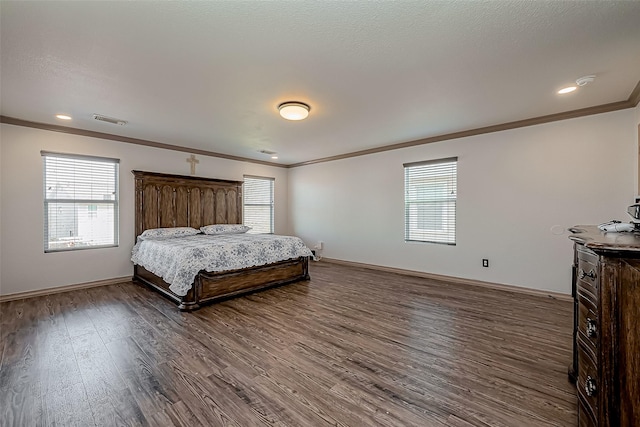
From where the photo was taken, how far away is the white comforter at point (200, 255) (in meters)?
3.44

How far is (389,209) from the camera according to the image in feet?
18.0

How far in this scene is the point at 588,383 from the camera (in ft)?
4.56

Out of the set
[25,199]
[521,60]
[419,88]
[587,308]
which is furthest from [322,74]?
[25,199]

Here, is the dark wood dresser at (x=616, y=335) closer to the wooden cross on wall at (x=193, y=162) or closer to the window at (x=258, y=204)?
the wooden cross on wall at (x=193, y=162)

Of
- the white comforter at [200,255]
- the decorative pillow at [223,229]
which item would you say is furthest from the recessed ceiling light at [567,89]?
the decorative pillow at [223,229]

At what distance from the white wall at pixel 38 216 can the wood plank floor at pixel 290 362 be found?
488 millimetres

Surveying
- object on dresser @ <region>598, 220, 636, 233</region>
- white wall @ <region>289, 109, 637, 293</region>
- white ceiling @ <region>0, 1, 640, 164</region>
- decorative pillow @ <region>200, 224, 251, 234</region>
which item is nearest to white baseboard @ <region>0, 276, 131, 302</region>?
decorative pillow @ <region>200, 224, 251, 234</region>

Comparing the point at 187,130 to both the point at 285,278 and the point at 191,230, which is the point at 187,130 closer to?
the point at 191,230

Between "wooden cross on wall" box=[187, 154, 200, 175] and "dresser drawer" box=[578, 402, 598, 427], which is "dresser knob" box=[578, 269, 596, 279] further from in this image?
"wooden cross on wall" box=[187, 154, 200, 175]

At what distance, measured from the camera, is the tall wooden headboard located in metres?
4.92

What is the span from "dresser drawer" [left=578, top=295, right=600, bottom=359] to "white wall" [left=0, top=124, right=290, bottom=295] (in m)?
5.80

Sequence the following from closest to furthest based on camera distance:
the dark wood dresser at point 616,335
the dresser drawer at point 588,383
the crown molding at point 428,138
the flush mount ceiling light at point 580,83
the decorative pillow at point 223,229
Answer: the dark wood dresser at point 616,335, the dresser drawer at point 588,383, the flush mount ceiling light at point 580,83, the crown molding at point 428,138, the decorative pillow at point 223,229

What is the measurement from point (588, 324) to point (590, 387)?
0.30 m

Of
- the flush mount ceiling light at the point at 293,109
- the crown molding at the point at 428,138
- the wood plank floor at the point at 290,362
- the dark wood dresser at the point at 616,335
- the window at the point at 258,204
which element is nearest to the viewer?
the dark wood dresser at the point at 616,335
